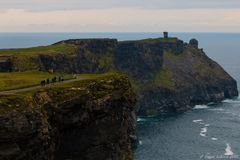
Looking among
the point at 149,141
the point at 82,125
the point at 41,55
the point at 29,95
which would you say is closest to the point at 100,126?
the point at 82,125

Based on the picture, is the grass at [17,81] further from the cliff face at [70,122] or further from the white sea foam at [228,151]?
the white sea foam at [228,151]

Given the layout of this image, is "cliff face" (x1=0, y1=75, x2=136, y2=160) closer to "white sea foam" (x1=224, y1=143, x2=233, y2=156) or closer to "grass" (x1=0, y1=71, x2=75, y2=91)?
"grass" (x1=0, y1=71, x2=75, y2=91)

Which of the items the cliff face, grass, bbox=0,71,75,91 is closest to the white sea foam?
grass, bbox=0,71,75,91

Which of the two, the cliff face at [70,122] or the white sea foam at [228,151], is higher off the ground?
the cliff face at [70,122]

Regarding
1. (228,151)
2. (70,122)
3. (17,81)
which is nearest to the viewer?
(70,122)

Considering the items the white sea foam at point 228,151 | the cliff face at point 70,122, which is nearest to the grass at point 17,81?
the cliff face at point 70,122

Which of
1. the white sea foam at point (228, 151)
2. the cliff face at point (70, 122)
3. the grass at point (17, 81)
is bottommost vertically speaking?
the white sea foam at point (228, 151)

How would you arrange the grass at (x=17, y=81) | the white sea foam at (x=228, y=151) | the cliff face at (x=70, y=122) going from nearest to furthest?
the cliff face at (x=70, y=122), the grass at (x=17, y=81), the white sea foam at (x=228, y=151)

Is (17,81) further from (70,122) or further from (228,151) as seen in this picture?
(228,151)

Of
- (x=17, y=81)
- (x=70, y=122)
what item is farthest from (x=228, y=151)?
(x=70, y=122)
